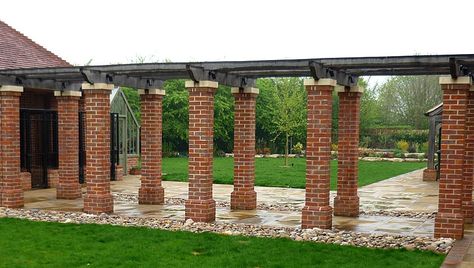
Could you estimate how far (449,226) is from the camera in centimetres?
923

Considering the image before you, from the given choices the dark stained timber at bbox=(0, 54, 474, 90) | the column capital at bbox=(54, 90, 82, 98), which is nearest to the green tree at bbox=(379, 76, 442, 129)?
the dark stained timber at bbox=(0, 54, 474, 90)

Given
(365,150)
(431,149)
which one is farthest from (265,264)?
(365,150)

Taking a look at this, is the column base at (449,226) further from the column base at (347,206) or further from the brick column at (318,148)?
the column base at (347,206)

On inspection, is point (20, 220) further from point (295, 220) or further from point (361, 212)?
point (361, 212)

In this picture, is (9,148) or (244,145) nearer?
(244,145)

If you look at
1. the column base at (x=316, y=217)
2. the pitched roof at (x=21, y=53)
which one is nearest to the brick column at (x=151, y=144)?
the column base at (x=316, y=217)

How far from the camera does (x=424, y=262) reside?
298 inches

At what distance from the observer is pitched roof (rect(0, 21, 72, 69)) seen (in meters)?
16.7

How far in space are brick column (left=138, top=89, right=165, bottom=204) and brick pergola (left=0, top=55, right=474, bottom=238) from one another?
2 centimetres

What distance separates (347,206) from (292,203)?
2.37 meters

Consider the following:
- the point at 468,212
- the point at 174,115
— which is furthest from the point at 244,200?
the point at 174,115

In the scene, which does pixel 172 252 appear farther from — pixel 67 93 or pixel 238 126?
pixel 67 93

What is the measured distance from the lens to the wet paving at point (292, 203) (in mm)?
10828

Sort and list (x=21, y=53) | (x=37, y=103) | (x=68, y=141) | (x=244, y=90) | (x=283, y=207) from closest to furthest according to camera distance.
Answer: (x=244, y=90) → (x=283, y=207) → (x=68, y=141) → (x=37, y=103) → (x=21, y=53)
